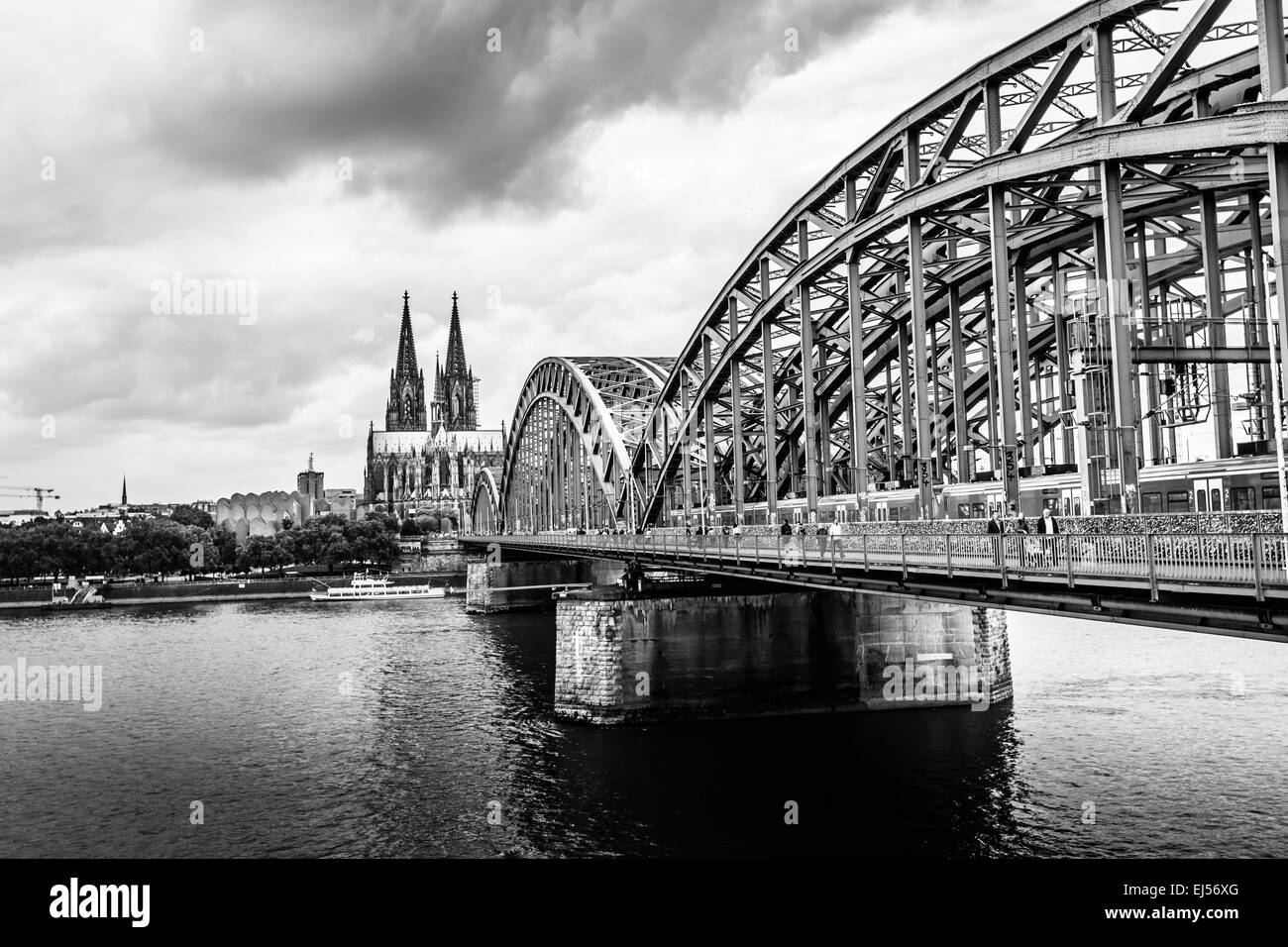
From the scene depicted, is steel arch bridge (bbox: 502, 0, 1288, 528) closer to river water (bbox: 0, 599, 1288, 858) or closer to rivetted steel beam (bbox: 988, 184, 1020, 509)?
rivetted steel beam (bbox: 988, 184, 1020, 509)

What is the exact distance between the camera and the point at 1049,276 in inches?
2094

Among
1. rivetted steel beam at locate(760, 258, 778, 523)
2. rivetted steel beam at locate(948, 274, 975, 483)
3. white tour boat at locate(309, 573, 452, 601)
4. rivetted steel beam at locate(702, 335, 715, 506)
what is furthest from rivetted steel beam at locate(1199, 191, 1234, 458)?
white tour boat at locate(309, 573, 452, 601)

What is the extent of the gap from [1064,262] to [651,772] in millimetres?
32583

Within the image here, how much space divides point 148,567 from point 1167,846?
458 ft

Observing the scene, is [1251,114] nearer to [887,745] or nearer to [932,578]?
[932,578]

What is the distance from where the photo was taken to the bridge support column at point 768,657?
3950 cm

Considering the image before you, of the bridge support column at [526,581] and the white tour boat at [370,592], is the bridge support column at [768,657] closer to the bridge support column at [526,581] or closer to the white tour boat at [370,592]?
the bridge support column at [526,581]

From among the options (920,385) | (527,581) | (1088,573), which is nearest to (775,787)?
(1088,573)

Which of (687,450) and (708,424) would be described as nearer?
(708,424)

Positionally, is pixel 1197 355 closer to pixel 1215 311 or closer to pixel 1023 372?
pixel 1215 311

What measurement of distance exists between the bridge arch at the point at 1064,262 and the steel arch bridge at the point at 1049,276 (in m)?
0.11

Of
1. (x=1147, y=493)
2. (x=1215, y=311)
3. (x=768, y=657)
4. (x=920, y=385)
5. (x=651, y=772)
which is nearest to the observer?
(x=1147, y=493)
